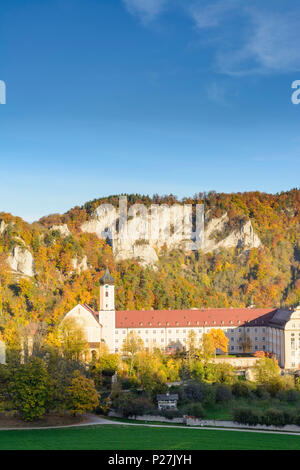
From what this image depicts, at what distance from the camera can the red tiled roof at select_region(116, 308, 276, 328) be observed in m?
66.9

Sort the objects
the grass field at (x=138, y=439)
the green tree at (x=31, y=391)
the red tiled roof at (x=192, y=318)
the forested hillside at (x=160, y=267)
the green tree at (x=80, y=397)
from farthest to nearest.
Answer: the forested hillside at (x=160, y=267), the red tiled roof at (x=192, y=318), the green tree at (x=80, y=397), the green tree at (x=31, y=391), the grass field at (x=138, y=439)

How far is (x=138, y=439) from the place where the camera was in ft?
117

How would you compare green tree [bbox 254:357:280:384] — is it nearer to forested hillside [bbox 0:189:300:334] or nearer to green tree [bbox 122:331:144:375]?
green tree [bbox 122:331:144:375]

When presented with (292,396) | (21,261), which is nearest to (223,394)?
(292,396)

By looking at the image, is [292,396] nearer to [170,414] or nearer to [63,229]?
[170,414]

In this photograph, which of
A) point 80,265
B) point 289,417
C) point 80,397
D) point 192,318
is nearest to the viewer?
point 289,417

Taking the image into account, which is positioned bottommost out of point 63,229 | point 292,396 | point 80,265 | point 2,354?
point 292,396

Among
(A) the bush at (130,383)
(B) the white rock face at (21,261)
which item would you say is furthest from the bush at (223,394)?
(B) the white rock face at (21,261)

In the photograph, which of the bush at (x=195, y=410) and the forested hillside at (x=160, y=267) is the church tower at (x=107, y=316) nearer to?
the forested hillside at (x=160, y=267)

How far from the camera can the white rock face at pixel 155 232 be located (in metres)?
112

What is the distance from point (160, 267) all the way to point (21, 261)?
32197mm

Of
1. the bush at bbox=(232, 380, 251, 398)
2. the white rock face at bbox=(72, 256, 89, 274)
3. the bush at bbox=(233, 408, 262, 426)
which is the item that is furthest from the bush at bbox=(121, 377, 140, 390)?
the white rock face at bbox=(72, 256, 89, 274)

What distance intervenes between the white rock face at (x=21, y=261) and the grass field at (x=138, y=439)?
48615 mm

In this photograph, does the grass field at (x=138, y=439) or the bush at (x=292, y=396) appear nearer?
the grass field at (x=138, y=439)
